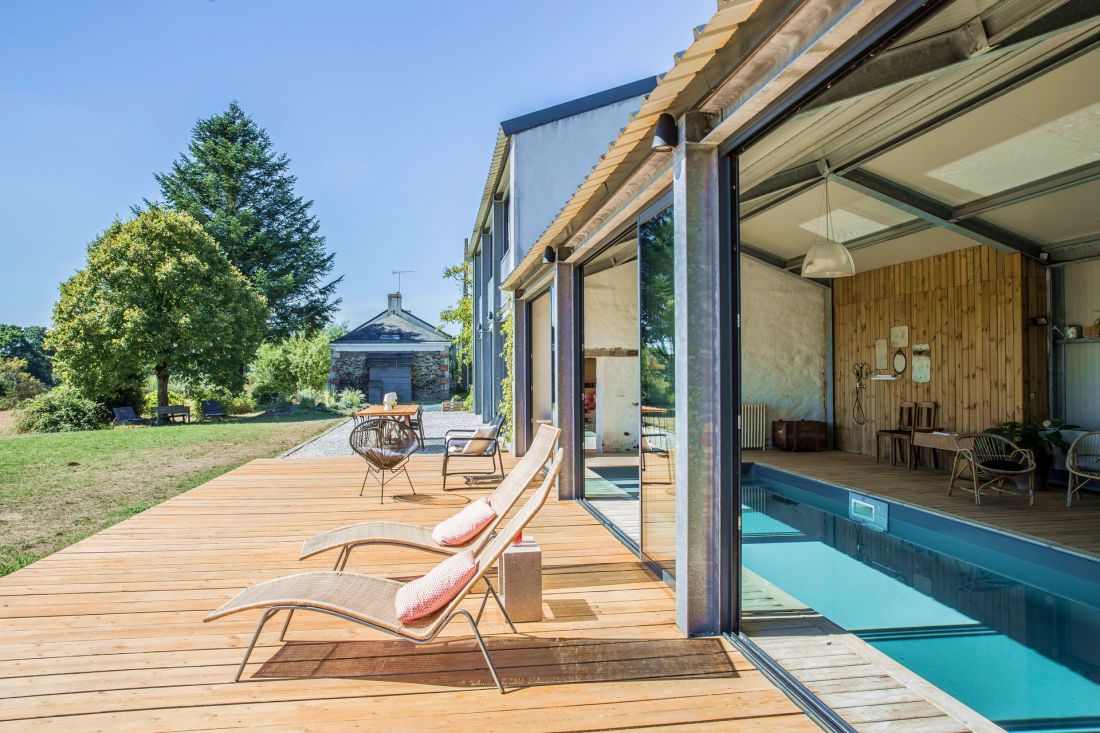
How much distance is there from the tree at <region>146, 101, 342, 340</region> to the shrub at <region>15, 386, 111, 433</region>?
11.8 m

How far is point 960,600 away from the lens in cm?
469

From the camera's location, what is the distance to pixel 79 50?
1744 centimetres

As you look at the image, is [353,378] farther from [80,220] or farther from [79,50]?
[80,220]

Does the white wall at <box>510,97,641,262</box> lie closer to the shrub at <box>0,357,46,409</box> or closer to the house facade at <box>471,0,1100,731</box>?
the house facade at <box>471,0,1100,731</box>

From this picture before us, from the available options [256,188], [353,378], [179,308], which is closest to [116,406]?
[179,308]

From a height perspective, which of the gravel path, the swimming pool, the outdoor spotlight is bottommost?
the swimming pool

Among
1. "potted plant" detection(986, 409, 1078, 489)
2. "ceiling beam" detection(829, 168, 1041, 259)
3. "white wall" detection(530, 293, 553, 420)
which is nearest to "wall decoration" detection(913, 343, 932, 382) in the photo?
"ceiling beam" detection(829, 168, 1041, 259)

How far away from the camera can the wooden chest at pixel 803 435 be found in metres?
11.6

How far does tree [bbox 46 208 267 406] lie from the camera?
19.4 m

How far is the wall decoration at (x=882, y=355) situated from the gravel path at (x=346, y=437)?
7.07 metres

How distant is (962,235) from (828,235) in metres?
1.72

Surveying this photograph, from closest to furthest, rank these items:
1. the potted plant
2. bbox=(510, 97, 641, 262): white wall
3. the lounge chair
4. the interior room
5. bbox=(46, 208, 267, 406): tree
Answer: the lounge chair, the interior room, the potted plant, bbox=(510, 97, 641, 262): white wall, bbox=(46, 208, 267, 406): tree

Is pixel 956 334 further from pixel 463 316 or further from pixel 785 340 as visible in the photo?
pixel 463 316

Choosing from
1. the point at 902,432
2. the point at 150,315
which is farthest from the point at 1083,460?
the point at 150,315
